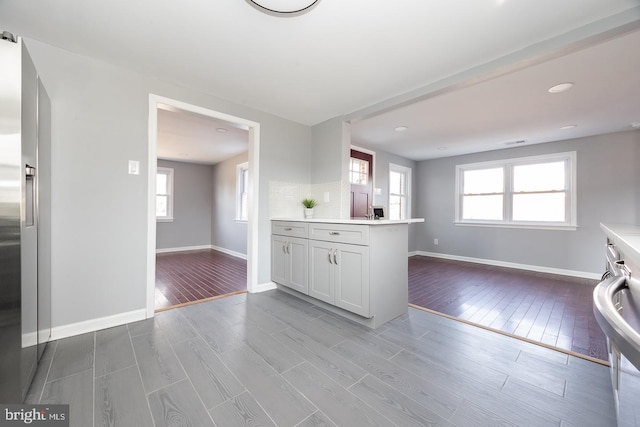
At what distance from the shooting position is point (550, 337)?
218cm

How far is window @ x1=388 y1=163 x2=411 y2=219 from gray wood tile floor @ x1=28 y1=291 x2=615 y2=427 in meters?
3.83

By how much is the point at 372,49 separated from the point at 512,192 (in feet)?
15.1

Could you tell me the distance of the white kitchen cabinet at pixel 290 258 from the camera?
2.89 m

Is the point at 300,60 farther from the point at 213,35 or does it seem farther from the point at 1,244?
the point at 1,244

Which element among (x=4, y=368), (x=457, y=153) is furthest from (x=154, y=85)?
(x=457, y=153)

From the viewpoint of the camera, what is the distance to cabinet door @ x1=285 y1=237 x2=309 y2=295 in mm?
2863

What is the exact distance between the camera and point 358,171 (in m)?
4.85

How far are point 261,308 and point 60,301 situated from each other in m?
1.64

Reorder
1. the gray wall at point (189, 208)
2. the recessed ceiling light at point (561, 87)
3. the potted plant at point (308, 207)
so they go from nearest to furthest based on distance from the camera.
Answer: the recessed ceiling light at point (561, 87), the potted plant at point (308, 207), the gray wall at point (189, 208)

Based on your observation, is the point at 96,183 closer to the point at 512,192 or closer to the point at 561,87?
the point at 561,87

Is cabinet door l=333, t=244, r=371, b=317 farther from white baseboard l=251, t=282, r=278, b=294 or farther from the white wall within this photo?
white baseboard l=251, t=282, r=278, b=294

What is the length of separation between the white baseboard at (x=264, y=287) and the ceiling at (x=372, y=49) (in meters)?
2.26

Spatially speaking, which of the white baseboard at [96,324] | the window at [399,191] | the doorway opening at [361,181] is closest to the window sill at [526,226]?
the window at [399,191]

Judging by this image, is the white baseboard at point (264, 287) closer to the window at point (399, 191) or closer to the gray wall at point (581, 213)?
the window at point (399, 191)
